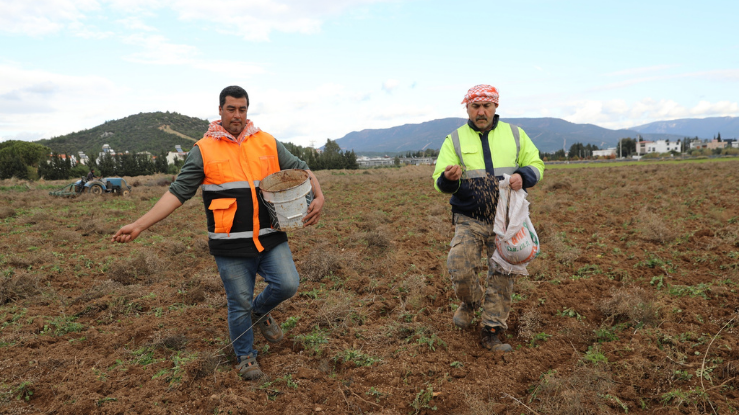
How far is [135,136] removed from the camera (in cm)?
11344

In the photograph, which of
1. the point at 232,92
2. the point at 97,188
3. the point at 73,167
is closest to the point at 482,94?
the point at 232,92

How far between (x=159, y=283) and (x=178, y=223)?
559cm

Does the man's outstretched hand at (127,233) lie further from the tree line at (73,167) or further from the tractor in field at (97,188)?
the tree line at (73,167)

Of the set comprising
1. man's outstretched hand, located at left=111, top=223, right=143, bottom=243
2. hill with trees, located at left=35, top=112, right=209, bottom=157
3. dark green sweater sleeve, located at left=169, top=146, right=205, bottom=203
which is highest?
hill with trees, located at left=35, top=112, right=209, bottom=157

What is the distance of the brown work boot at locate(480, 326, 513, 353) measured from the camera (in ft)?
11.0

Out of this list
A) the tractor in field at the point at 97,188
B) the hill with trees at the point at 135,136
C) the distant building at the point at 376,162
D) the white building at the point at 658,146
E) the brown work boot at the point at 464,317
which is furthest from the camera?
the white building at the point at 658,146

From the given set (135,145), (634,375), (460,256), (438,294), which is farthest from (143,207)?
(135,145)

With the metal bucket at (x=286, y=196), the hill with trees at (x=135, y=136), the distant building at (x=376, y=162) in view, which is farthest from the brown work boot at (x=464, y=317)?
the hill with trees at (x=135, y=136)

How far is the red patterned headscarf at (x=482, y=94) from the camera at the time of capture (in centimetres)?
322

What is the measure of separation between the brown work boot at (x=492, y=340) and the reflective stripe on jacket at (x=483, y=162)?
3.06 feet

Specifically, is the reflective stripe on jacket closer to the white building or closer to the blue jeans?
the blue jeans

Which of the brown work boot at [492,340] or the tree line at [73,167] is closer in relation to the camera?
the brown work boot at [492,340]

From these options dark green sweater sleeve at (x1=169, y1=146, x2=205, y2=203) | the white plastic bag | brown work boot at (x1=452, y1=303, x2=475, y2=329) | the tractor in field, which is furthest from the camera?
the tractor in field

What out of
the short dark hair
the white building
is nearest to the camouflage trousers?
the short dark hair
